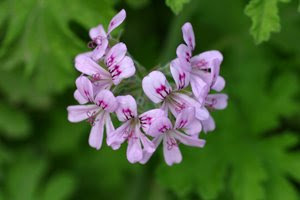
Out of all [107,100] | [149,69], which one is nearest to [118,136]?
[107,100]

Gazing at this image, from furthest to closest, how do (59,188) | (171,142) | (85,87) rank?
(59,188) < (171,142) < (85,87)

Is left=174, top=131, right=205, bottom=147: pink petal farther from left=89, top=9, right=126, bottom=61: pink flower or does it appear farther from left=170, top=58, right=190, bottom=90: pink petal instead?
left=89, top=9, right=126, bottom=61: pink flower

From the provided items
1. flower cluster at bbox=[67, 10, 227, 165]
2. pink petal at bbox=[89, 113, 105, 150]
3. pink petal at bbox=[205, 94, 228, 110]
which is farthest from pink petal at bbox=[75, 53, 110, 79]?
pink petal at bbox=[205, 94, 228, 110]

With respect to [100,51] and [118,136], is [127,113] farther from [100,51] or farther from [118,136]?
[100,51]

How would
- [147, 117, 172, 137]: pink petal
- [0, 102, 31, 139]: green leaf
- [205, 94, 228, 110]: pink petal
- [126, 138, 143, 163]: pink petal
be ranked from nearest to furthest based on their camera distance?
1. [147, 117, 172, 137]: pink petal
2. [126, 138, 143, 163]: pink petal
3. [205, 94, 228, 110]: pink petal
4. [0, 102, 31, 139]: green leaf

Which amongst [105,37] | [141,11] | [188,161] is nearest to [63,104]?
[141,11]

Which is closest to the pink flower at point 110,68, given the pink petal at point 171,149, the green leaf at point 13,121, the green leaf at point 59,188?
the pink petal at point 171,149

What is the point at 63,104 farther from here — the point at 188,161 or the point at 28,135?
the point at 188,161
